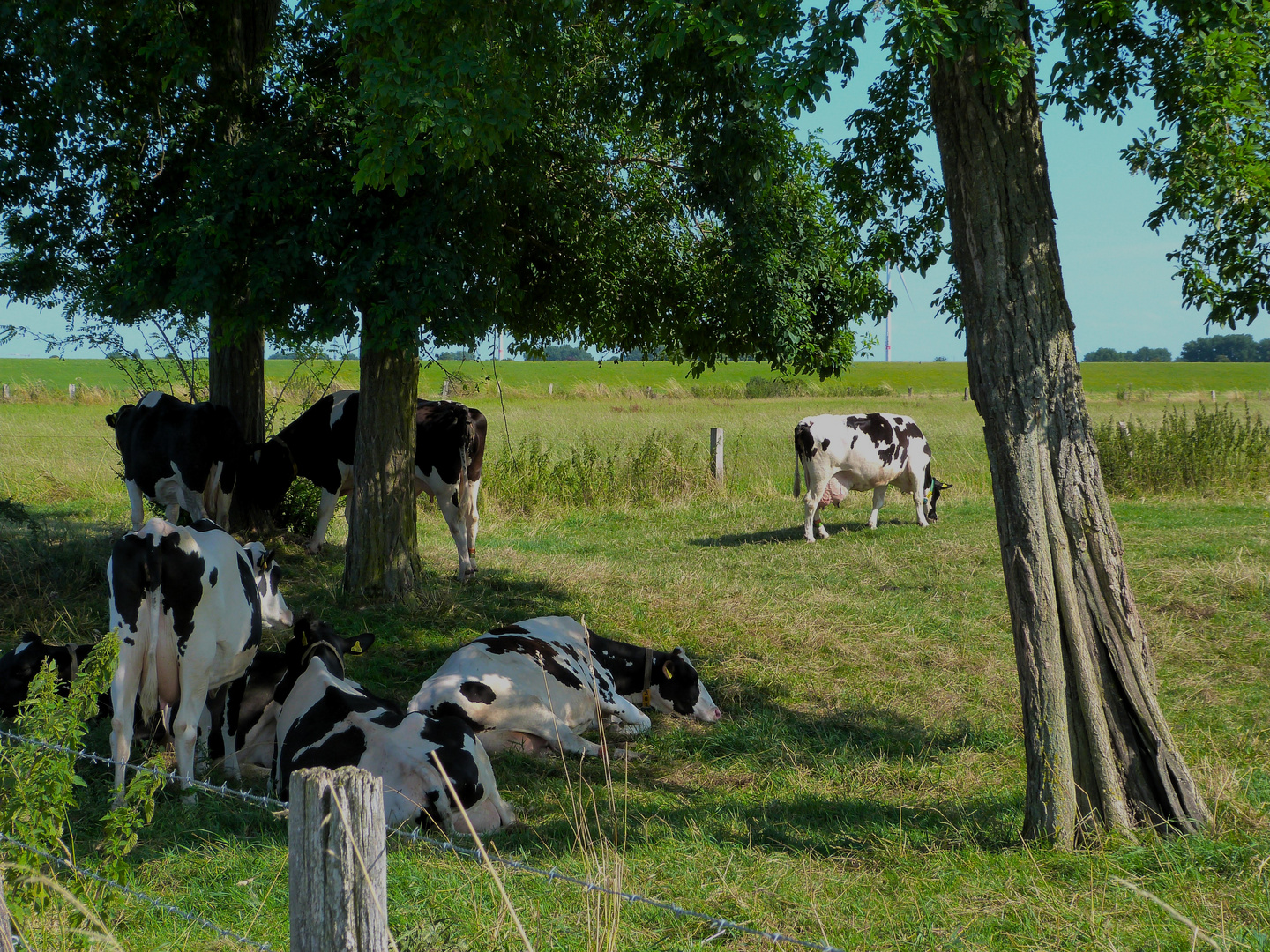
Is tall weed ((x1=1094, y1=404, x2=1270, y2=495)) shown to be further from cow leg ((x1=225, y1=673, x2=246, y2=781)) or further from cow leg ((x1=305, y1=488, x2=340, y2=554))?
cow leg ((x1=225, y1=673, x2=246, y2=781))

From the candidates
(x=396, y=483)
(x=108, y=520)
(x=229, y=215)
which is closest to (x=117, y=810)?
(x=229, y=215)

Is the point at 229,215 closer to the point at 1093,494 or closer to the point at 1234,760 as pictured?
the point at 1093,494

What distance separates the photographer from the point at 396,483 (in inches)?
385

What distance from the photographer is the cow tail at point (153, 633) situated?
5547 mm

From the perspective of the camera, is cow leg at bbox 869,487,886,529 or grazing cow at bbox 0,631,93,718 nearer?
grazing cow at bbox 0,631,93,718

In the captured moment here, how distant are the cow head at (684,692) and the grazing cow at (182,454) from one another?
564cm

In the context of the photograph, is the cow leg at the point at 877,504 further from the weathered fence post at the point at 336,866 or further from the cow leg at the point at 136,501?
the weathered fence post at the point at 336,866

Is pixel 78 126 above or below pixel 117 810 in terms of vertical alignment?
above

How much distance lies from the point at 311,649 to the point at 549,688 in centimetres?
161

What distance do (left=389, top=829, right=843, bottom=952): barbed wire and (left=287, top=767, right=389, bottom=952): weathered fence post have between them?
671 millimetres

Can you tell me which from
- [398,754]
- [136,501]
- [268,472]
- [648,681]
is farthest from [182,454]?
[398,754]

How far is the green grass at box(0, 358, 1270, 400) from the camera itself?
51.8 meters

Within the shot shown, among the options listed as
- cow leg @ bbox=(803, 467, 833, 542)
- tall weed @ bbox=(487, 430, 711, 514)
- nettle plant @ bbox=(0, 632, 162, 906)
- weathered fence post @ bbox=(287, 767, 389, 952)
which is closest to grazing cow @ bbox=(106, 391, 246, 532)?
tall weed @ bbox=(487, 430, 711, 514)

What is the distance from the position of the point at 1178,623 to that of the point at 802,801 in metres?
5.17
